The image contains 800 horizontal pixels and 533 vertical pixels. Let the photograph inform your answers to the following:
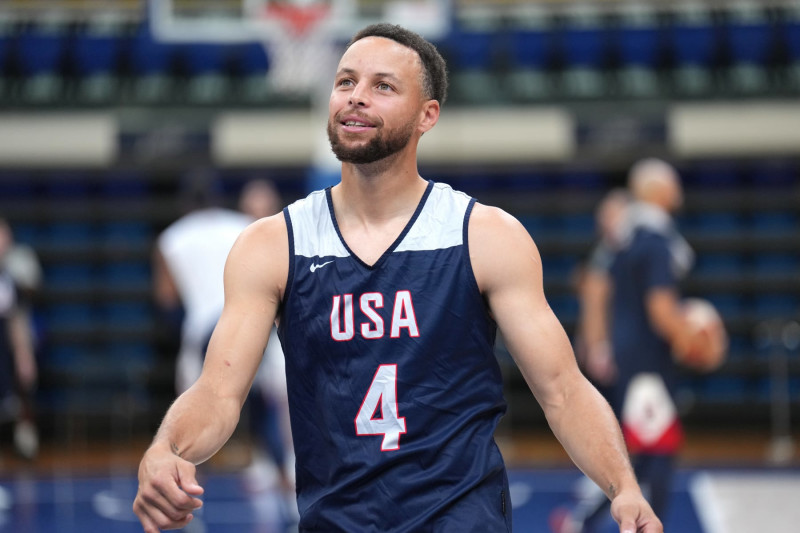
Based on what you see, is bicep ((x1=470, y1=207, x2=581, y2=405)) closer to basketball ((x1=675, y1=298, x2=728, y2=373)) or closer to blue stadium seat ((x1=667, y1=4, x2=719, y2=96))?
basketball ((x1=675, y1=298, x2=728, y2=373))

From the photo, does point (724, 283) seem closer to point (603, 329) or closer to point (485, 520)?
point (603, 329)

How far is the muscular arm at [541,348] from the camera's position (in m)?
2.48

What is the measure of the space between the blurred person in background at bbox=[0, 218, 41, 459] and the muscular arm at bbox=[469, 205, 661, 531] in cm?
808

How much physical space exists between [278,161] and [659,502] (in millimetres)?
8069

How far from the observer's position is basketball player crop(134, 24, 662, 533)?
8.21 ft

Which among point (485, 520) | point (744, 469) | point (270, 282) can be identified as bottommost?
point (744, 469)

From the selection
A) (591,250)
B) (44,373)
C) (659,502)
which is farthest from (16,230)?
(659,502)

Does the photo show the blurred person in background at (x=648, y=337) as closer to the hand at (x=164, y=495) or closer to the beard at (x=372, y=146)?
the beard at (x=372, y=146)

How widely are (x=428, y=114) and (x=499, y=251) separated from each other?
15.9 inches

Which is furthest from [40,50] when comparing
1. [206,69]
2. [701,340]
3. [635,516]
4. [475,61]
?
[635,516]

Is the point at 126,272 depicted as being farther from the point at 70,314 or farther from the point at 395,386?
the point at 395,386

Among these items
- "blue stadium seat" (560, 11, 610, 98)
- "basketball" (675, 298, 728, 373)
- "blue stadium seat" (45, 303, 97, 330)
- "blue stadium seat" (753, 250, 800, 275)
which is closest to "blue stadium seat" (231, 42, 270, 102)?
"blue stadium seat" (45, 303, 97, 330)

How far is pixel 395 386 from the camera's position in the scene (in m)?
2.56

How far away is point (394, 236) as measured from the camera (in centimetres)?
268
